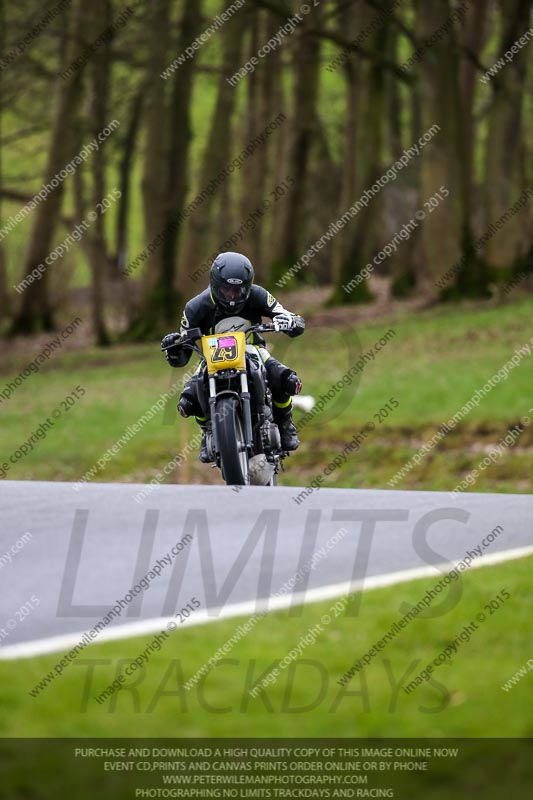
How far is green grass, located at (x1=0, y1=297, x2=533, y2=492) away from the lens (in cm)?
2128

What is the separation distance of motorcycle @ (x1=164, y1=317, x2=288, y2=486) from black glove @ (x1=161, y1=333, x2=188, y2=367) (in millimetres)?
38

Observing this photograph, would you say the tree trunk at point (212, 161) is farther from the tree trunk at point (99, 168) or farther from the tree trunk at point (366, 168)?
the tree trunk at point (366, 168)

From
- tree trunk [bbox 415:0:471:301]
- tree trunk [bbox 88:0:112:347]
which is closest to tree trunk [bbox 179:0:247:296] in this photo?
tree trunk [bbox 88:0:112:347]

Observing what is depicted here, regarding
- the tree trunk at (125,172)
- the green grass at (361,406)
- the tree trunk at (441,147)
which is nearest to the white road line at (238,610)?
the green grass at (361,406)

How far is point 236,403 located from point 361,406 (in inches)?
545

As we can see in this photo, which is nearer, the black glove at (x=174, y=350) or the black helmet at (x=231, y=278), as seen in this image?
the black helmet at (x=231, y=278)

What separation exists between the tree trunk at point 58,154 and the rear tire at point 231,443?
2506cm

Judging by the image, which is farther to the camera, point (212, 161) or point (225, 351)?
point (212, 161)

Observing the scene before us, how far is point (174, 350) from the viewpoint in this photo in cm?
1096

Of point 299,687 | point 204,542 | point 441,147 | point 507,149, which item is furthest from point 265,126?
point 299,687

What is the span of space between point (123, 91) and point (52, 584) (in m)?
34.6

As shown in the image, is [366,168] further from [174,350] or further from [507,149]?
[174,350]

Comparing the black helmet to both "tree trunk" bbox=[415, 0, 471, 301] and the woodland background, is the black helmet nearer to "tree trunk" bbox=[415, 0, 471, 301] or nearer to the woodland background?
the woodland background

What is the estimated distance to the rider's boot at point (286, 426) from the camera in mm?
11164
